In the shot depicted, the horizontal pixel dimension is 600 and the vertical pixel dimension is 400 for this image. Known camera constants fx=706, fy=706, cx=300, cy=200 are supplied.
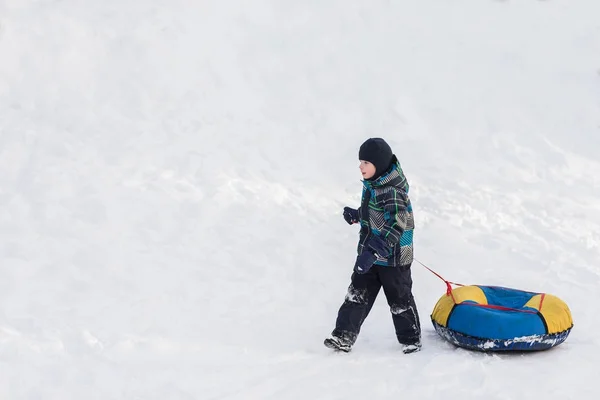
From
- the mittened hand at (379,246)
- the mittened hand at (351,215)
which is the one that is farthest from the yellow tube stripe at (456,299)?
the mittened hand at (351,215)

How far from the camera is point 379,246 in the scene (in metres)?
4.86

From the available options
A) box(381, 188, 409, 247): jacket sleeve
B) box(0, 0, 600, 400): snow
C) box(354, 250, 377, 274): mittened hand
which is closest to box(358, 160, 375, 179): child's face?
box(381, 188, 409, 247): jacket sleeve

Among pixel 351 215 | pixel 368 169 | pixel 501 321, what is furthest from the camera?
pixel 351 215

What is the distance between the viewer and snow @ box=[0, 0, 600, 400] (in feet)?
15.9

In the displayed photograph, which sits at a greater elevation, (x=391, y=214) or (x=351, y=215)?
(x=351, y=215)

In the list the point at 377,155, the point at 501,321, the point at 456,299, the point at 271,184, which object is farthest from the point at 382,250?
the point at 271,184

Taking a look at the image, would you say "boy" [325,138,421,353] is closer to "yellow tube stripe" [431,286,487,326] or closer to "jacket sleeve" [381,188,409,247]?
"jacket sleeve" [381,188,409,247]

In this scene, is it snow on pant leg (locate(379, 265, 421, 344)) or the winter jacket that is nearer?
the winter jacket

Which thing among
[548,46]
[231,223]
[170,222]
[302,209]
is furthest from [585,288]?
[548,46]

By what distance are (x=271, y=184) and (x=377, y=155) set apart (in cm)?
329

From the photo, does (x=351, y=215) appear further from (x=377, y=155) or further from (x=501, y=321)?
(x=501, y=321)

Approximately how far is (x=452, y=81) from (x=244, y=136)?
11.5 feet

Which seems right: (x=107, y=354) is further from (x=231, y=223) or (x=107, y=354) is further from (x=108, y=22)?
(x=108, y=22)

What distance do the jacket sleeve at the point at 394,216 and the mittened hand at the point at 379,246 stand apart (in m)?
0.03
